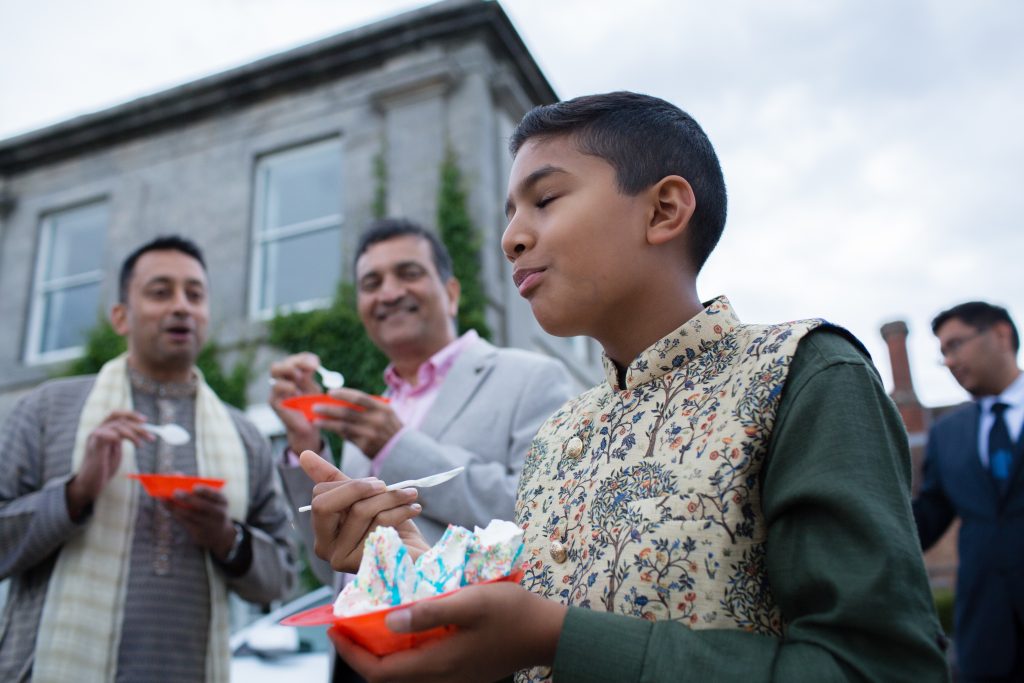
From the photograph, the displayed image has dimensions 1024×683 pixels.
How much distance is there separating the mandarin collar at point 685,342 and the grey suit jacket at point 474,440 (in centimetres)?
93

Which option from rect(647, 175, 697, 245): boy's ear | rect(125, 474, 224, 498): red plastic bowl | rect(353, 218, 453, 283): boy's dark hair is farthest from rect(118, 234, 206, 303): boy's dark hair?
rect(647, 175, 697, 245): boy's ear

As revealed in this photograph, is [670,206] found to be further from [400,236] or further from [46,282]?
[46,282]

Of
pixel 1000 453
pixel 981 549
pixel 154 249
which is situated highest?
pixel 154 249

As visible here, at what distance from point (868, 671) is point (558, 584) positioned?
1.47ft

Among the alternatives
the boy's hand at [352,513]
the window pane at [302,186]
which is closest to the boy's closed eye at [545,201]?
the boy's hand at [352,513]

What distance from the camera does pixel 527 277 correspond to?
52.7 inches

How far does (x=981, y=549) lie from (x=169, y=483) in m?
3.11

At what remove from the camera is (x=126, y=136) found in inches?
367

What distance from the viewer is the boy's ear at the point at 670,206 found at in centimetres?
133

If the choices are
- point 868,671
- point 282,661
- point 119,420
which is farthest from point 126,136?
point 868,671

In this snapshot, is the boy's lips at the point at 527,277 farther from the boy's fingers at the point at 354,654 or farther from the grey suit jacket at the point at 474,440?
the grey suit jacket at the point at 474,440

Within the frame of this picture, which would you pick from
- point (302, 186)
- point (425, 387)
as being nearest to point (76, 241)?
point (302, 186)

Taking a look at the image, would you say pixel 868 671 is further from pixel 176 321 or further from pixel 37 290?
pixel 37 290

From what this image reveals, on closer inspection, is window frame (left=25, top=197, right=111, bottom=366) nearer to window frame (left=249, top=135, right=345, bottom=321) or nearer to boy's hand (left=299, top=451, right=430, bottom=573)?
window frame (left=249, top=135, right=345, bottom=321)
